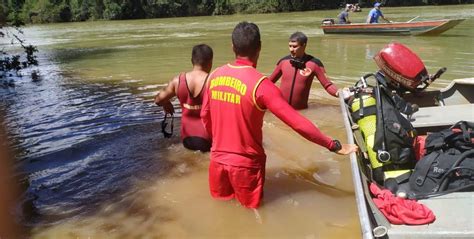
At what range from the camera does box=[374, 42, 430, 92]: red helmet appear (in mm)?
3822

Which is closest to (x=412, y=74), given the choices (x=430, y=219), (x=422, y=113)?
(x=422, y=113)

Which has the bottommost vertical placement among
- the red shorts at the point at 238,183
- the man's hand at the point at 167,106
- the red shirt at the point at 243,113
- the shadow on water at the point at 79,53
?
the shadow on water at the point at 79,53

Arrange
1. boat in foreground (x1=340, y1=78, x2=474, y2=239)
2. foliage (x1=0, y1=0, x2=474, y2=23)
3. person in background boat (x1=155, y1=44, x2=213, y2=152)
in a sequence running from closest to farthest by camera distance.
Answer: boat in foreground (x1=340, y1=78, x2=474, y2=239) < person in background boat (x1=155, y1=44, x2=213, y2=152) < foliage (x1=0, y1=0, x2=474, y2=23)

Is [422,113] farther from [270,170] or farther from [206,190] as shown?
[206,190]

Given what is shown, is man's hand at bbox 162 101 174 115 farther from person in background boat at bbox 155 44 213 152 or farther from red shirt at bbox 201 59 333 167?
red shirt at bbox 201 59 333 167

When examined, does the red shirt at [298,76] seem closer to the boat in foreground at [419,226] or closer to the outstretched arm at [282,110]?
the boat in foreground at [419,226]

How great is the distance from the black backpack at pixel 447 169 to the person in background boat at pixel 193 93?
2.29 meters

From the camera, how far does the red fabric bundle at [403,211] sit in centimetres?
279

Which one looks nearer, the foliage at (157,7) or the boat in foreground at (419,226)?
the boat in foreground at (419,226)

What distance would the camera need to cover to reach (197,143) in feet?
17.0

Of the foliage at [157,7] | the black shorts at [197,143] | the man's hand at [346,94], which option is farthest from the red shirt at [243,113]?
the foliage at [157,7]

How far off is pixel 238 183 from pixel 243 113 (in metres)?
0.59

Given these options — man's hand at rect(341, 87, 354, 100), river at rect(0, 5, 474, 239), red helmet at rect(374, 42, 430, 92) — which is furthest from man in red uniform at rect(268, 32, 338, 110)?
red helmet at rect(374, 42, 430, 92)

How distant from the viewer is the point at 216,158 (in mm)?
3523
